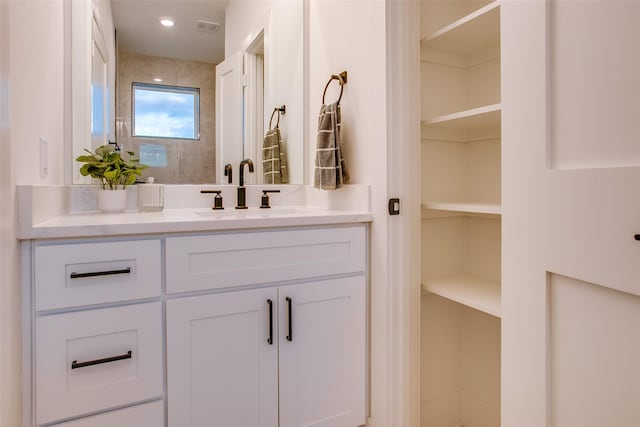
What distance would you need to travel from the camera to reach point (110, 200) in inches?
59.8

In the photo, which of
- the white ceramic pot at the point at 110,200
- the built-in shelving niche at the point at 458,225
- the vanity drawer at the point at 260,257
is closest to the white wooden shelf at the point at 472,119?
the built-in shelving niche at the point at 458,225

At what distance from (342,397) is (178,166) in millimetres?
1239

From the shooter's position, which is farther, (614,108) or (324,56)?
(324,56)

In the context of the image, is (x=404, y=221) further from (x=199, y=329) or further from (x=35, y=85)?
(x=35, y=85)

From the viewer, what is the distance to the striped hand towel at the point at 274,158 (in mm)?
1987

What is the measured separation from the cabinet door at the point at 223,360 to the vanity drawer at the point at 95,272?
13cm

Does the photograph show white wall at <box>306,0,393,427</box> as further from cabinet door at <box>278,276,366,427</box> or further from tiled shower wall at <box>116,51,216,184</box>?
tiled shower wall at <box>116,51,216,184</box>

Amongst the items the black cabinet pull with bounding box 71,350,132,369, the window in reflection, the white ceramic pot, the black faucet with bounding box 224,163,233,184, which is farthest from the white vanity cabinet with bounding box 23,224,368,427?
the window in reflection

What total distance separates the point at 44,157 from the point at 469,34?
1.56 m

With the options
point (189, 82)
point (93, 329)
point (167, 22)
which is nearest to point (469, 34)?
point (189, 82)

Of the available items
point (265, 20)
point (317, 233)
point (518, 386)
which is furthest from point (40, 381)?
point (265, 20)

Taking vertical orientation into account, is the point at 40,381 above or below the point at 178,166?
below

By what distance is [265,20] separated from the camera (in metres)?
2.00

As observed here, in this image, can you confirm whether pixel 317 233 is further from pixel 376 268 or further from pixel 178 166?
pixel 178 166
